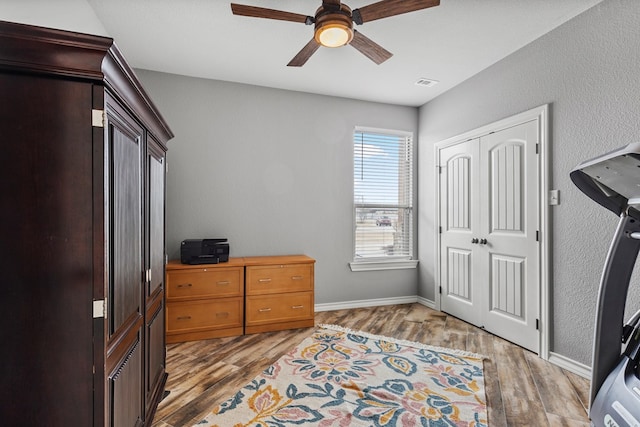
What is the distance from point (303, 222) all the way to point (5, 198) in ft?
10.3

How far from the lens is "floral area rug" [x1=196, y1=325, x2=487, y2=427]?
1962mm

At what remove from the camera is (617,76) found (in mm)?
2324

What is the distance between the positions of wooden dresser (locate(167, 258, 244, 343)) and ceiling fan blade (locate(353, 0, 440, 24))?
2.43 m

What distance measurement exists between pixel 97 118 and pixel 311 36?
7.30ft

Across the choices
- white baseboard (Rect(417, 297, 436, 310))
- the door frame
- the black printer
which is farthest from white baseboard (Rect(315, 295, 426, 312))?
the door frame

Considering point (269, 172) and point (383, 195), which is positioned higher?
point (269, 172)

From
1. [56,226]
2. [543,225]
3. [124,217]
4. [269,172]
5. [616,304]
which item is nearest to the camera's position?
[56,226]

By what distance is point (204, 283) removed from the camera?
3.23 metres

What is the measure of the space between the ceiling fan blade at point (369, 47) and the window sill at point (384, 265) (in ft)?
8.47

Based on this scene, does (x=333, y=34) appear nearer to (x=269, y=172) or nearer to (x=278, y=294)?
(x=269, y=172)

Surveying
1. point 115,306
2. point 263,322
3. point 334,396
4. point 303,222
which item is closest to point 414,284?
point 303,222

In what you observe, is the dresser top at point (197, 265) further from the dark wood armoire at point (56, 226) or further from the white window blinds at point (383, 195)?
the dark wood armoire at point (56, 226)

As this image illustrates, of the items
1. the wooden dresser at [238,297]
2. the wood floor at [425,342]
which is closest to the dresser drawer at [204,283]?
→ the wooden dresser at [238,297]

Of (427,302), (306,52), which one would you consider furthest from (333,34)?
(427,302)
